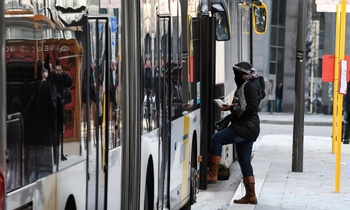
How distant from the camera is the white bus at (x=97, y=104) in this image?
516 centimetres

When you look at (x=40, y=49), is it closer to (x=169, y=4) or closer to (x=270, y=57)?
(x=169, y=4)

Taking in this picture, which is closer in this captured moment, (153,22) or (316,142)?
(153,22)

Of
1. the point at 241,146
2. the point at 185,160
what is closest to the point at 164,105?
the point at 185,160

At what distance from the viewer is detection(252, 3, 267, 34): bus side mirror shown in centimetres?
1934

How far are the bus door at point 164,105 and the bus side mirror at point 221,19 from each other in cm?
506

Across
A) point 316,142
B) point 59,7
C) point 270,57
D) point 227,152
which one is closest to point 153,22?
point 59,7

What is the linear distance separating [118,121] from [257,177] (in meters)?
10.1

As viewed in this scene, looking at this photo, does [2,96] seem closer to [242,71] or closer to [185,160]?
[185,160]

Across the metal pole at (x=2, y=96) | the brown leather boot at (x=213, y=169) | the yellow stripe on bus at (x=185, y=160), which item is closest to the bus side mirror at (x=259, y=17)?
the brown leather boot at (x=213, y=169)

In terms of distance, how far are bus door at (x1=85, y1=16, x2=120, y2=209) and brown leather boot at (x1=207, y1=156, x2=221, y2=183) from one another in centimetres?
770

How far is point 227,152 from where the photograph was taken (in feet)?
56.4

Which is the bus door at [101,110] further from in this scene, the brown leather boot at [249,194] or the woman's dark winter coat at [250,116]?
the brown leather boot at [249,194]

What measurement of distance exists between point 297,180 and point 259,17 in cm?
355

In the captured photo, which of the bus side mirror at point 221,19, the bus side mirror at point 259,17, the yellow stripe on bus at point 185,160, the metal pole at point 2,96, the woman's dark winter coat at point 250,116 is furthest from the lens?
the bus side mirror at point 259,17
